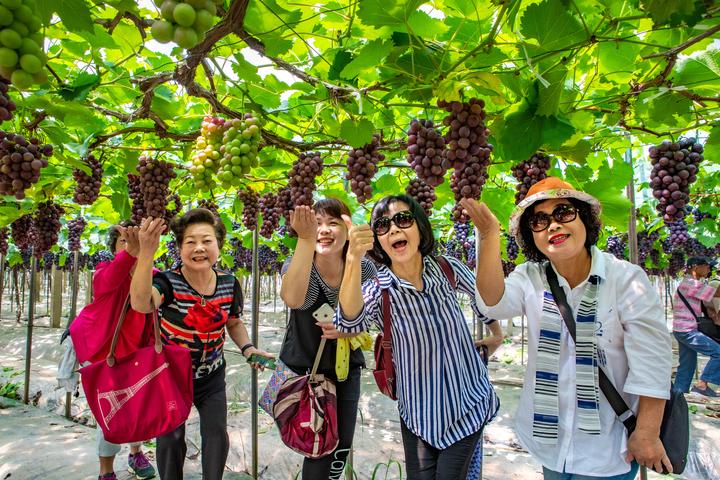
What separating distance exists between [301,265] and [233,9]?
1160 millimetres

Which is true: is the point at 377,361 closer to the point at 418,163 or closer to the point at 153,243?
the point at 418,163

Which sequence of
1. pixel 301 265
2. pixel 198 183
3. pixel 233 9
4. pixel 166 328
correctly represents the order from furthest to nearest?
pixel 166 328 → pixel 301 265 → pixel 198 183 → pixel 233 9

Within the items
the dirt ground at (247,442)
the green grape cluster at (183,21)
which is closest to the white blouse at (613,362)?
the dirt ground at (247,442)

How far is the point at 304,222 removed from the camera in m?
2.02

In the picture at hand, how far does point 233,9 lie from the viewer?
1.17m

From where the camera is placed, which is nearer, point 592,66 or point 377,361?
point 592,66

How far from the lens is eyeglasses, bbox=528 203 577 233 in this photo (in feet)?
5.55

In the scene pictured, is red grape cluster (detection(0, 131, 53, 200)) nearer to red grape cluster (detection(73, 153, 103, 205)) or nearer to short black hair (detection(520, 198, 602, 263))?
red grape cluster (detection(73, 153, 103, 205))

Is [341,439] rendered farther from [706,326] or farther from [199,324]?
[706,326]

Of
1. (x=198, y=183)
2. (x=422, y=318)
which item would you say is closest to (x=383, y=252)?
(x=422, y=318)

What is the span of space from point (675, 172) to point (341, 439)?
223cm

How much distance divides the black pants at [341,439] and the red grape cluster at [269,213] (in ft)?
5.82

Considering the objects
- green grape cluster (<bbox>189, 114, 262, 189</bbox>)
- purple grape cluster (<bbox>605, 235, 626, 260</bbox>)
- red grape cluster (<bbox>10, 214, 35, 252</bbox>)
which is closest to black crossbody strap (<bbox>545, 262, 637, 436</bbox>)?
green grape cluster (<bbox>189, 114, 262, 189</bbox>)

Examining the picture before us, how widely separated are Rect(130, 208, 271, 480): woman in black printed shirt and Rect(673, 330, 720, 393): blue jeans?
6.28 metres
